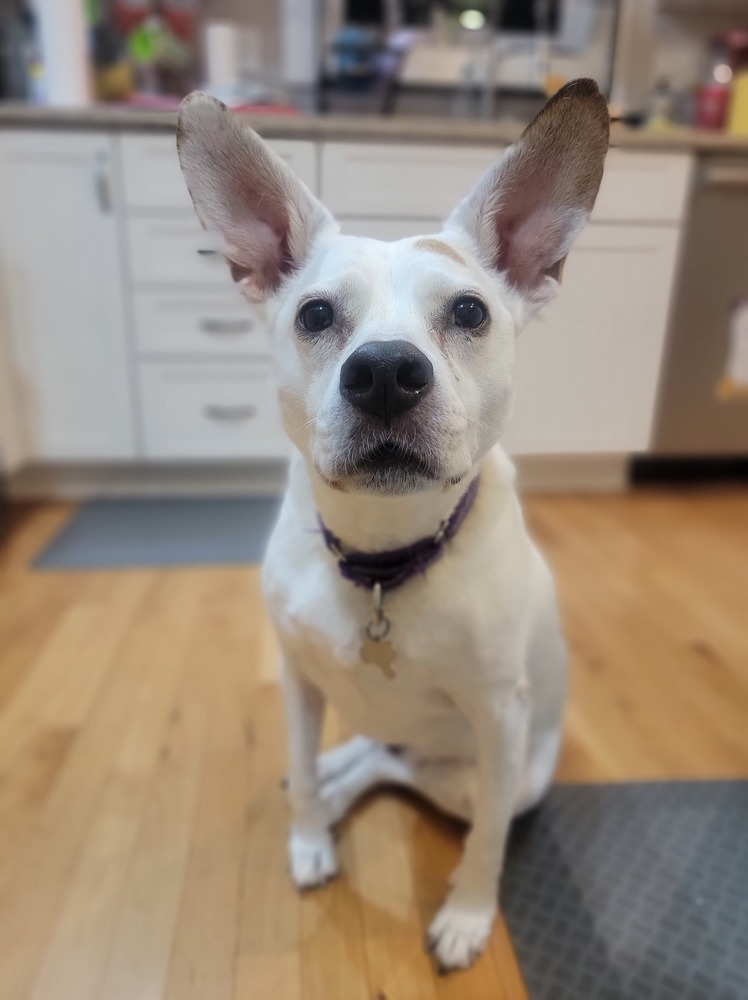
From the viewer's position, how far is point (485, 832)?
0.93m

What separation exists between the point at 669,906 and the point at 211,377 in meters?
1.80

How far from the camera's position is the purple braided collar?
83 centimetres

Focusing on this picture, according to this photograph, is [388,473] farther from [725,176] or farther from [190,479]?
[190,479]

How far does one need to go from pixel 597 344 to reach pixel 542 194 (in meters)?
0.28

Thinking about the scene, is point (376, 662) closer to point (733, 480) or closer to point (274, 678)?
point (274, 678)

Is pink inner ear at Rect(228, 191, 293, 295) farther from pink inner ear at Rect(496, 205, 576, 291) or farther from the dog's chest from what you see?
the dog's chest

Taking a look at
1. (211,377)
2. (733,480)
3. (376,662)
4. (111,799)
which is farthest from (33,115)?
(733,480)

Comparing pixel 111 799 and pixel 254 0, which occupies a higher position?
pixel 254 0

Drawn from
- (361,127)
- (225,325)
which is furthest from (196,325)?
(361,127)

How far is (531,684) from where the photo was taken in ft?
3.30

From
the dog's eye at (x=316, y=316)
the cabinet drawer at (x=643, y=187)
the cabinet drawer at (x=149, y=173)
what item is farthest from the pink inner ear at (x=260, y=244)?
the cabinet drawer at (x=149, y=173)

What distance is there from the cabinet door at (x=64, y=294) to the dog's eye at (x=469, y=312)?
1671mm

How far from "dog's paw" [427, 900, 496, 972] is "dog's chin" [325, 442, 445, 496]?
597 millimetres

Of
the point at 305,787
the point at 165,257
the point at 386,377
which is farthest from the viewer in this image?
the point at 165,257
